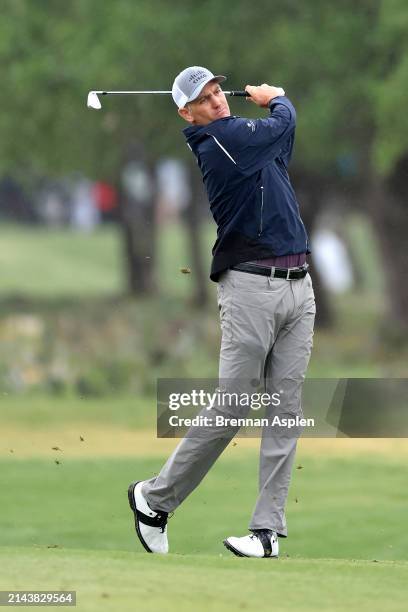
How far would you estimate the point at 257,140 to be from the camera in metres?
8.34

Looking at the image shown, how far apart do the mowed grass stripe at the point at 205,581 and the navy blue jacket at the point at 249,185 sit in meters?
1.52

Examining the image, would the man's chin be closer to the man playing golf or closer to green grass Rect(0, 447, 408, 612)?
the man playing golf

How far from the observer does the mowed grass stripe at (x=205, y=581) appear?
6.73 m

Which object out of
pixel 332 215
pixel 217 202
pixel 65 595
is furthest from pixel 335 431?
pixel 332 215

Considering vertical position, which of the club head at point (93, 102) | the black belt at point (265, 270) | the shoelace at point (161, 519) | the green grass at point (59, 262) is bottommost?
the green grass at point (59, 262)

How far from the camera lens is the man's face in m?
8.43

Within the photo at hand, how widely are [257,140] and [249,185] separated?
0.22 m

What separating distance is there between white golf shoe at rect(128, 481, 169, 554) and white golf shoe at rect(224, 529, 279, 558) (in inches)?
14.2

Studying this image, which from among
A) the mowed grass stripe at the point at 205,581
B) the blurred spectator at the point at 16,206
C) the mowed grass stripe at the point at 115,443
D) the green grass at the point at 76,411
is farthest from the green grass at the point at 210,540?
the blurred spectator at the point at 16,206

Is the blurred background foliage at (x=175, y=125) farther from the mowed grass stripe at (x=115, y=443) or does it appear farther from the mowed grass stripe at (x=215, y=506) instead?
the mowed grass stripe at (x=215, y=506)

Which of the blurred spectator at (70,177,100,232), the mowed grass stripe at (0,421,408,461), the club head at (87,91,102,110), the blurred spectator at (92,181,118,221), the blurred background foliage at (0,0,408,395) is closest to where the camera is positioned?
the club head at (87,91,102,110)

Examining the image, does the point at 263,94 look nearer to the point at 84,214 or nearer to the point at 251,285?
the point at 251,285

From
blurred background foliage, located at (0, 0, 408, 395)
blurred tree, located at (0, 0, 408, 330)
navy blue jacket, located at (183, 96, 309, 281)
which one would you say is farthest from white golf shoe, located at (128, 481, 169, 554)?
blurred tree, located at (0, 0, 408, 330)

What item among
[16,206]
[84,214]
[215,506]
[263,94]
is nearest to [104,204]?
[16,206]
